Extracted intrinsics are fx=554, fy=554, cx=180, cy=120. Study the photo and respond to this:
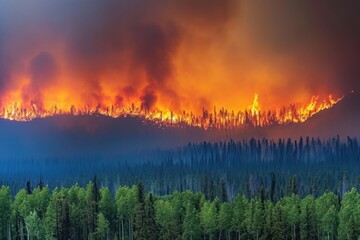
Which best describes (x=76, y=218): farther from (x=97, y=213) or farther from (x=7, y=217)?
(x=7, y=217)

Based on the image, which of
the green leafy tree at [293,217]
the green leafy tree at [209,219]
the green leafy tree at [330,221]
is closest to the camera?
the green leafy tree at [330,221]

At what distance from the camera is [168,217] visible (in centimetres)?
12681

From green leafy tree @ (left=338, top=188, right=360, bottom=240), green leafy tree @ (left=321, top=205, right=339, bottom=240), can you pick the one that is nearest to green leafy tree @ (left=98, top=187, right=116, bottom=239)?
green leafy tree @ (left=321, top=205, right=339, bottom=240)

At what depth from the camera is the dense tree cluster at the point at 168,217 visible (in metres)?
113

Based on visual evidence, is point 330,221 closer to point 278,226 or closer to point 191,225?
point 278,226

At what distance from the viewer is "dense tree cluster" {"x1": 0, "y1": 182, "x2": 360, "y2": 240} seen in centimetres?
11306

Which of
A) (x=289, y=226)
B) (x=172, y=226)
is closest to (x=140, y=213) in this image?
(x=172, y=226)

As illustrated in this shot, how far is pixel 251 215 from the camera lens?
4663 inches

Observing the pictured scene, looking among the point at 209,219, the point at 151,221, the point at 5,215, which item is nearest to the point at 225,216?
the point at 209,219

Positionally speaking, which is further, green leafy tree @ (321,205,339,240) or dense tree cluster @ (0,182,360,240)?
green leafy tree @ (321,205,339,240)

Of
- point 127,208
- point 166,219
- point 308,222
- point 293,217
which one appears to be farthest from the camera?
point 127,208

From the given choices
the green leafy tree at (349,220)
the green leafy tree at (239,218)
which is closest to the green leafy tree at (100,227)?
the green leafy tree at (239,218)

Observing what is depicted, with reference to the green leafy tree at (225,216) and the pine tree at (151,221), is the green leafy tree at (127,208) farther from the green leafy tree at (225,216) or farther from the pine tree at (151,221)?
the green leafy tree at (225,216)

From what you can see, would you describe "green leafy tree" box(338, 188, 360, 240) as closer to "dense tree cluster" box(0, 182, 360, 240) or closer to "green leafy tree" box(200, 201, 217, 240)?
"dense tree cluster" box(0, 182, 360, 240)
